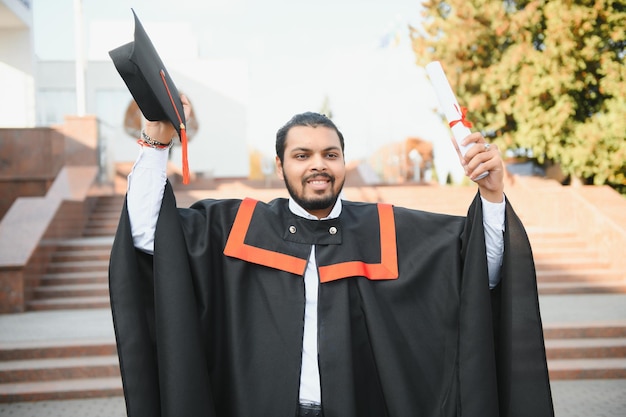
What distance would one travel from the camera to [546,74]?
1288 cm

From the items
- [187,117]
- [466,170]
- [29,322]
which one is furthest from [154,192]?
[29,322]

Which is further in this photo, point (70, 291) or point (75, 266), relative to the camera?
point (75, 266)

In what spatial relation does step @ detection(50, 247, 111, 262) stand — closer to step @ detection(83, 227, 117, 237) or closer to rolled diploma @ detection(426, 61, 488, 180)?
step @ detection(83, 227, 117, 237)

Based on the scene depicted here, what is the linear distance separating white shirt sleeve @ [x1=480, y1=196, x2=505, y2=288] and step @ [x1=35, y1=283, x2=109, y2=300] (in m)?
6.82

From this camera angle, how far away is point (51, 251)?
360 inches

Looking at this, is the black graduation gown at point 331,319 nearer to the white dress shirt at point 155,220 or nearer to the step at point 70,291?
the white dress shirt at point 155,220

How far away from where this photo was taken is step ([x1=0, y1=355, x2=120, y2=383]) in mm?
5602

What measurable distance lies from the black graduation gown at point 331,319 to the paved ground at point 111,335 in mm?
2766

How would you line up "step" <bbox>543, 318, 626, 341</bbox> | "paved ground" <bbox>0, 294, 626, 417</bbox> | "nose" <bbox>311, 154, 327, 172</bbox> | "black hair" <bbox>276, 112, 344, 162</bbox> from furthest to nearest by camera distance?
"step" <bbox>543, 318, 626, 341</bbox> < "paved ground" <bbox>0, 294, 626, 417</bbox> < "black hair" <bbox>276, 112, 344, 162</bbox> < "nose" <bbox>311, 154, 327, 172</bbox>

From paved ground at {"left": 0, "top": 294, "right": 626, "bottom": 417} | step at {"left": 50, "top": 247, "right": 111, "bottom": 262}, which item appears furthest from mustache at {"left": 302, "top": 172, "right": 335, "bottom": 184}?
step at {"left": 50, "top": 247, "right": 111, "bottom": 262}

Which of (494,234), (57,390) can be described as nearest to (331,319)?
(494,234)

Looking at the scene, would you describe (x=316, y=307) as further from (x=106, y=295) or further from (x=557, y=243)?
(x=557, y=243)

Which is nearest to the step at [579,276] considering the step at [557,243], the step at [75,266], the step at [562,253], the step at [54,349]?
the step at [562,253]

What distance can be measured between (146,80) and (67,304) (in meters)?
Result: 6.56
